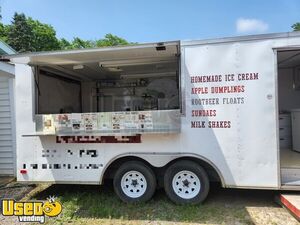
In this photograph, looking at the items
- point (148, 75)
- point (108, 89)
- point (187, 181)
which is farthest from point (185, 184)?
point (108, 89)

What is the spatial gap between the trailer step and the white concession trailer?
0.53 feet

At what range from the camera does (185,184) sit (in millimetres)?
4141

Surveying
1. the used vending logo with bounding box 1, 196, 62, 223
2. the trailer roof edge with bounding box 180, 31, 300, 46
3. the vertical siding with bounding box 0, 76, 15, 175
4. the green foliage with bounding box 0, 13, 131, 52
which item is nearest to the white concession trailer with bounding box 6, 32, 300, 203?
the trailer roof edge with bounding box 180, 31, 300, 46

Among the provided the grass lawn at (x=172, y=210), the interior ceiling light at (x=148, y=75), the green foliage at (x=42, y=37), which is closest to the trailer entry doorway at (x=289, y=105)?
the grass lawn at (x=172, y=210)

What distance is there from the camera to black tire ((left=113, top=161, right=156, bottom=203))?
4.21 metres

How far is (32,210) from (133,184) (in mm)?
1643

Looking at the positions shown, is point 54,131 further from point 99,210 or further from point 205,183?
point 205,183

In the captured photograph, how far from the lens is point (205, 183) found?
404cm

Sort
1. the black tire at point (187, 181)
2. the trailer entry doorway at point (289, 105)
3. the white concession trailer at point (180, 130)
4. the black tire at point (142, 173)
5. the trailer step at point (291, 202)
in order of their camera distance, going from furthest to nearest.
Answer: the trailer entry doorway at point (289, 105)
the black tire at point (142, 173)
the black tire at point (187, 181)
the white concession trailer at point (180, 130)
the trailer step at point (291, 202)

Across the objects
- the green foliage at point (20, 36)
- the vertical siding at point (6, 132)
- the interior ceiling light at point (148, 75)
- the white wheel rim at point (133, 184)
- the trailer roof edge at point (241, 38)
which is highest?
the green foliage at point (20, 36)

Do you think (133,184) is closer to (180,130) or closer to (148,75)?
(180,130)

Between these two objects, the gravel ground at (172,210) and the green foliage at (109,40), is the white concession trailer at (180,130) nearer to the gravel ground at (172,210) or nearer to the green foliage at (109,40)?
the gravel ground at (172,210)

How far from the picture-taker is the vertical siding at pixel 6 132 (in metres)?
6.51

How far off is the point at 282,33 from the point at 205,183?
8.33ft
